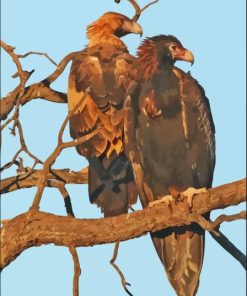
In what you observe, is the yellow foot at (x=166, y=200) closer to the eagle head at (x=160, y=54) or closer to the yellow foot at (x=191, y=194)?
the yellow foot at (x=191, y=194)

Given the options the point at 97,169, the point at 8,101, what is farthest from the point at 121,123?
the point at 8,101

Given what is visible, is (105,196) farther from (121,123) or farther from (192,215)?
(192,215)

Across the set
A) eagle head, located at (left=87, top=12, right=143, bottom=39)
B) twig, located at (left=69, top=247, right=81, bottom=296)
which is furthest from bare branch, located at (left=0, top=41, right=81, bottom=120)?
twig, located at (left=69, top=247, right=81, bottom=296)

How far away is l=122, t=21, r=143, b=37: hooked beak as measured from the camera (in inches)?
384

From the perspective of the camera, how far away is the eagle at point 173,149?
7422 millimetres

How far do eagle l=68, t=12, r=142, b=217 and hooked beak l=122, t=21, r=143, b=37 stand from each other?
0.53 metres

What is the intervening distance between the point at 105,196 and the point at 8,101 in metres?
1.32

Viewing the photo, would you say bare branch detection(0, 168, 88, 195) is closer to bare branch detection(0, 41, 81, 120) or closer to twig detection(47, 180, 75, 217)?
twig detection(47, 180, 75, 217)

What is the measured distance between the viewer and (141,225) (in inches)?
246

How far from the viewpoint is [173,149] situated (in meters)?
7.45

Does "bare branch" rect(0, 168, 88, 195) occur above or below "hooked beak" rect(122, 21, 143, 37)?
below

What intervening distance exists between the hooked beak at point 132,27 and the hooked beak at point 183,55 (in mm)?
1982

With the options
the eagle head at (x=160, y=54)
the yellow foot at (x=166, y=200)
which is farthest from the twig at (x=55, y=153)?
the eagle head at (x=160, y=54)

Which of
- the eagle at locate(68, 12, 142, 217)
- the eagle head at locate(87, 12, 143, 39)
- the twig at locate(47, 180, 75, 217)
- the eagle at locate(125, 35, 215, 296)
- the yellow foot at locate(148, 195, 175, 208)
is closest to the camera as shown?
the yellow foot at locate(148, 195, 175, 208)
